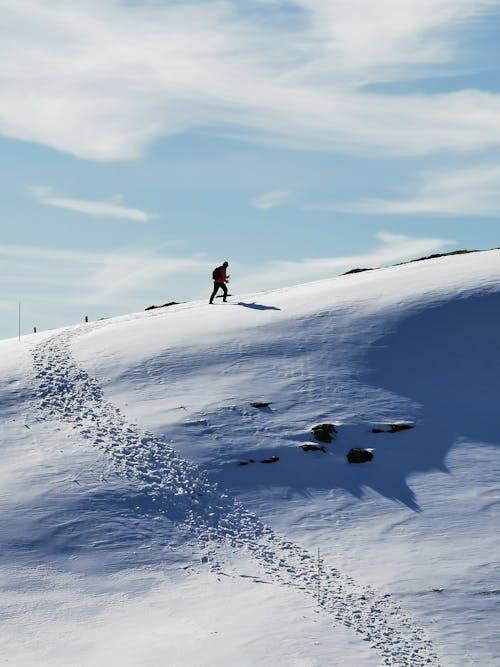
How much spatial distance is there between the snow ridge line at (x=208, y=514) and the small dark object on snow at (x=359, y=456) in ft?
11.6

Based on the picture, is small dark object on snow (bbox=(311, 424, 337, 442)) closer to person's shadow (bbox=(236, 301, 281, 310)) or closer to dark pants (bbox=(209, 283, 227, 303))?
person's shadow (bbox=(236, 301, 281, 310))

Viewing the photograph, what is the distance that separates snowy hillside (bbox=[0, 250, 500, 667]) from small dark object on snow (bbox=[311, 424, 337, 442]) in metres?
0.25

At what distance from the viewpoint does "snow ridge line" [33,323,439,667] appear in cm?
1452

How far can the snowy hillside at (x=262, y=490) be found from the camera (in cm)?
1469

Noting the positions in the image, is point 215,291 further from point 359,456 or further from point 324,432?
point 359,456

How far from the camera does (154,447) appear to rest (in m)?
22.3

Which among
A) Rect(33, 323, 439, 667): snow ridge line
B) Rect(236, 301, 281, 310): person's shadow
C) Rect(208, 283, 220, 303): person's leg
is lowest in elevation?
Rect(33, 323, 439, 667): snow ridge line

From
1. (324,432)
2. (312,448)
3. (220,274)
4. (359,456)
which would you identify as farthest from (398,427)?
(220,274)

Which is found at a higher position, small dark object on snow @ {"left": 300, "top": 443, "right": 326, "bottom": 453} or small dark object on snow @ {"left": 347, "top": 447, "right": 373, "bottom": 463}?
small dark object on snow @ {"left": 300, "top": 443, "right": 326, "bottom": 453}

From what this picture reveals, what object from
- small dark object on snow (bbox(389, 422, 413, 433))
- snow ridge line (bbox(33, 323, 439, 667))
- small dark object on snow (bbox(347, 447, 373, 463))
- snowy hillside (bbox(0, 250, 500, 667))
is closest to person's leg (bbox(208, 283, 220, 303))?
snowy hillside (bbox(0, 250, 500, 667))

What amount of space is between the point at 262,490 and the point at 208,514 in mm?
1698

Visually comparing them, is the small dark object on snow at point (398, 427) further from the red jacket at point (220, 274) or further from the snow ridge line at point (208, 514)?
the red jacket at point (220, 274)

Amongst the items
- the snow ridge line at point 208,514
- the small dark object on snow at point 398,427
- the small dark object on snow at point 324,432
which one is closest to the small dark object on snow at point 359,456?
the small dark object on snow at point 324,432

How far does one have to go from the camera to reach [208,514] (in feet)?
63.7
